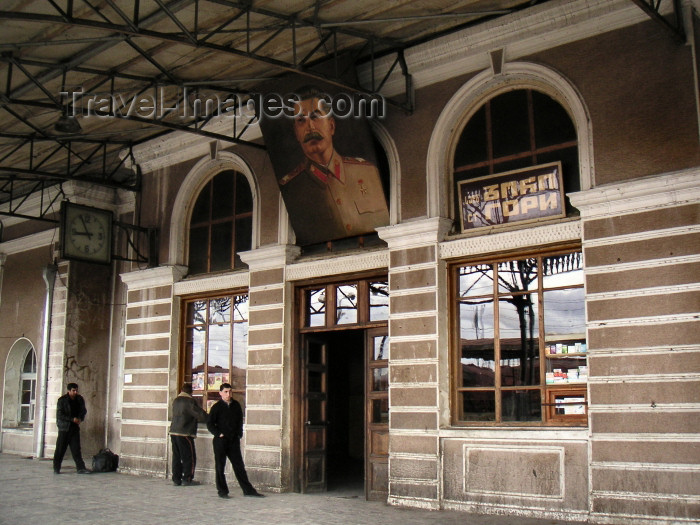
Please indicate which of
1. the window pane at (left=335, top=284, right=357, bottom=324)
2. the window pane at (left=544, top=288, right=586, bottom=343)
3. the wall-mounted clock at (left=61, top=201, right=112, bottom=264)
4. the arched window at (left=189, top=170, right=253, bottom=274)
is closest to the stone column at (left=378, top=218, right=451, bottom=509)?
the window pane at (left=335, top=284, right=357, bottom=324)

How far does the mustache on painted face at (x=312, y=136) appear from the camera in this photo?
12072 millimetres

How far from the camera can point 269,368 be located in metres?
12.6

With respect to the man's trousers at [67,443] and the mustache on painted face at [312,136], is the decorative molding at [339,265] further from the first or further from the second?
the man's trousers at [67,443]

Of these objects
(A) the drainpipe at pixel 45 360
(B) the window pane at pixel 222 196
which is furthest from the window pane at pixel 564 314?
(A) the drainpipe at pixel 45 360

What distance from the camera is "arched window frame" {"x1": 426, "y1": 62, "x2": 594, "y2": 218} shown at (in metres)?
10.1

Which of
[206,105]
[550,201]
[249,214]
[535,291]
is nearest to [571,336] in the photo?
[535,291]

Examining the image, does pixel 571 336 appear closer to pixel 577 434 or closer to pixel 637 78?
pixel 577 434

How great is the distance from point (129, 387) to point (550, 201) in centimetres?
936

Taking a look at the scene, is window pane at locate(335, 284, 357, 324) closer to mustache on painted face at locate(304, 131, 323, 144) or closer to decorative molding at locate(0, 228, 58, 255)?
mustache on painted face at locate(304, 131, 323, 144)

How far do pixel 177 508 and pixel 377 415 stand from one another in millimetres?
3177

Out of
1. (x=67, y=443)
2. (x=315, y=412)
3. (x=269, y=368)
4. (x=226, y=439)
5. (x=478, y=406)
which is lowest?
(x=67, y=443)

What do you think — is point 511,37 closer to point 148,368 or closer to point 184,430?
point 184,430

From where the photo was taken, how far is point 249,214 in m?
13.8

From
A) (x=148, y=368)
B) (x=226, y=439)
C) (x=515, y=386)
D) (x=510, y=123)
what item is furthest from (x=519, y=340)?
(x=148, y=368)
